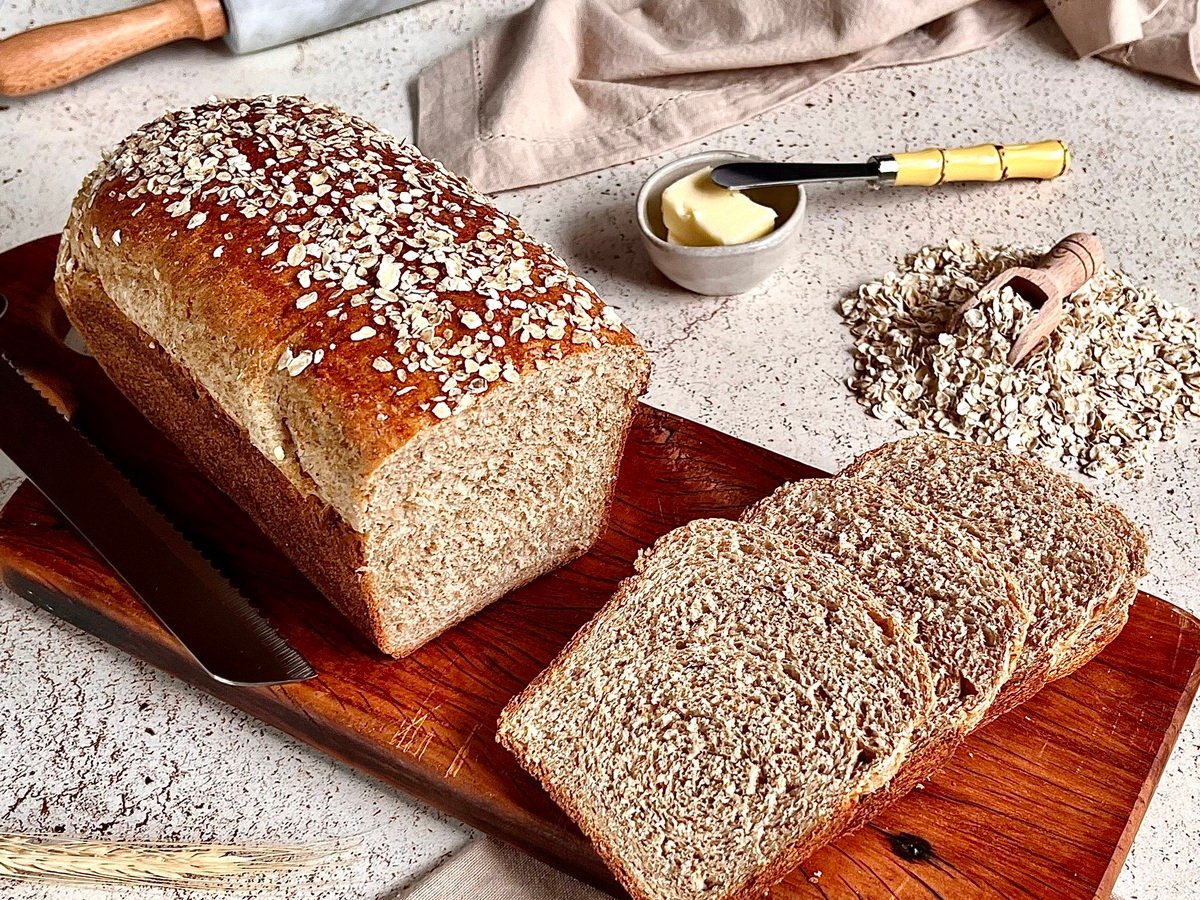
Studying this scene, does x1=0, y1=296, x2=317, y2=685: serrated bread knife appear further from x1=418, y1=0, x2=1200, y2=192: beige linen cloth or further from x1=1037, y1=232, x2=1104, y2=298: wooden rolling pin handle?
x1=1037, y1=232, x2=1104, y2=298: wooden rolling pin handle

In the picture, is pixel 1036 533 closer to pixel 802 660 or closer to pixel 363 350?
pixel 802 660

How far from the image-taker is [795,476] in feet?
9.19

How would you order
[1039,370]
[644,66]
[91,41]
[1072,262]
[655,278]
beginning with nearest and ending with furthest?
1. [1039,370]
2. [1072,262]
3. [655,278]
4. [91,41]
5. [644,66]

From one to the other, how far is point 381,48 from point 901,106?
1.75 meters

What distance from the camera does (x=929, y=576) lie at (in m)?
2.37

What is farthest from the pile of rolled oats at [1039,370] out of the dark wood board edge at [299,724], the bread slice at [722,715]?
the dark wood board edge at [299,724]

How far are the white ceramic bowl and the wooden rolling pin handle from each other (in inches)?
26.1

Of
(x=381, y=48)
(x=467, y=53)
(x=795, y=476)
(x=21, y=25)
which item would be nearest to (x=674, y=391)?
(x=795, y=476)

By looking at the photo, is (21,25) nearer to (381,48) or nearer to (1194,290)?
(381,48)

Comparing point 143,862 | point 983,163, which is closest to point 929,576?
point 143,862

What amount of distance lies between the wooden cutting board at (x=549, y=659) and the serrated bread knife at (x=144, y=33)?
50.5 inches

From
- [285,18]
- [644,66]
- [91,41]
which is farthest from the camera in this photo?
[285,18]

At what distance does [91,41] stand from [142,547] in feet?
6.36

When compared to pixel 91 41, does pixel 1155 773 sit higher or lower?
lower
